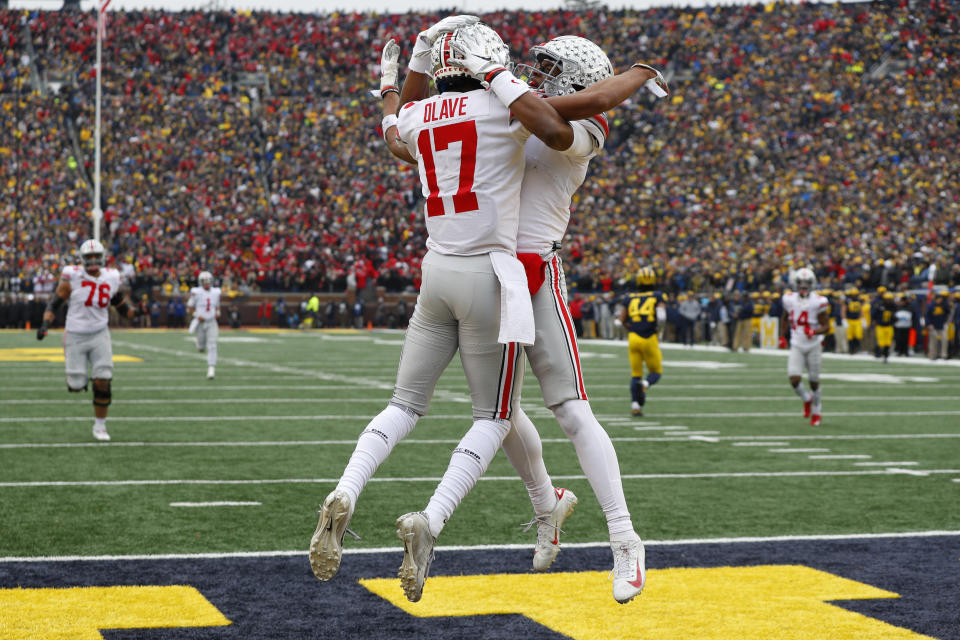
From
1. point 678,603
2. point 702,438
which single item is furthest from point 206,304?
Answer: point 678,603

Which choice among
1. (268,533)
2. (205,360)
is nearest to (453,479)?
(268,533)

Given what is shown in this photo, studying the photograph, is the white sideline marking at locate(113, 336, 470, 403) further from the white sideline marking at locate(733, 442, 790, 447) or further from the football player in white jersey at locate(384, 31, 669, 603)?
the football player in white jersey at locate(384, 31, 669, 603)

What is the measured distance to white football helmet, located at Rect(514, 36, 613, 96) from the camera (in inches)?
165

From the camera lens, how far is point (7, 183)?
39188 millimetres

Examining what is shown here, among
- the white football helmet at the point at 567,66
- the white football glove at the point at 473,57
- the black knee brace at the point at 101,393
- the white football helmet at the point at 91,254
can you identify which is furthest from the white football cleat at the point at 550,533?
the white football helmet at the point at 91,254

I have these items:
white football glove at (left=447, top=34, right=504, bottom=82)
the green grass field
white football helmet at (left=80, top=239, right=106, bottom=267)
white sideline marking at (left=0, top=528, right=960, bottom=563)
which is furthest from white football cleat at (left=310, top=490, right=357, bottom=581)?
white football helmet at (left=80, top=239, right=106, bottom=267)

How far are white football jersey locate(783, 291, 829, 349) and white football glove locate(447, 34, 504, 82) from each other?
971cm

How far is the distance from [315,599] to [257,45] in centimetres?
4162

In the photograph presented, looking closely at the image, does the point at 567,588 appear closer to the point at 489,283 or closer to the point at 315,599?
the point at 315,599

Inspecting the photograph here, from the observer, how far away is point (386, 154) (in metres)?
41.6

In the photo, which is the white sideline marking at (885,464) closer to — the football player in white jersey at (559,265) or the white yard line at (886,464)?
the white yard line at (886,464)

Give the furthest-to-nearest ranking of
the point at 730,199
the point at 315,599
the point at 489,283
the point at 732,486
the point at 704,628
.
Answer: the point at 730,199
the point at 732,486
the point at 315,599
the point at 704,628
the point at 489,283

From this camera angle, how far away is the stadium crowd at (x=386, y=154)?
122 ft

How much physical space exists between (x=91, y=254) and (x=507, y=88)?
788 centimetres
